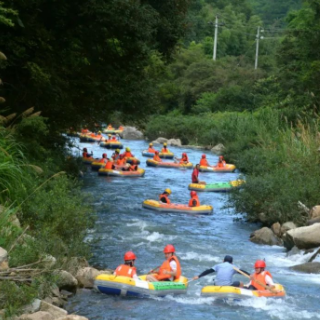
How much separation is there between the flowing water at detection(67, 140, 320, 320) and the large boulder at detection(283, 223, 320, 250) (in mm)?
383

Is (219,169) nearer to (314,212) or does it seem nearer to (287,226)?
(287,226)

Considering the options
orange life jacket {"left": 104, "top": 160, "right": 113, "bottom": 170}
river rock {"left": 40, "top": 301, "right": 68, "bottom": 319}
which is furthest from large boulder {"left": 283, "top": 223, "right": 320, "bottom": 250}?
orange life jacket {"left": 104, "top": 160, "right": 113, "bottom": 170}

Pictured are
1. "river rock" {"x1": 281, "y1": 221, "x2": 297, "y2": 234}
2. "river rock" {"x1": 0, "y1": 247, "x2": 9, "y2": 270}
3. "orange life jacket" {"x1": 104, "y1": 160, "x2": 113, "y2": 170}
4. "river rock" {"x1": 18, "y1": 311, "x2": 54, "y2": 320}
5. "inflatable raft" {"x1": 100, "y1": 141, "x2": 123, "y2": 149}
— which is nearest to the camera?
"river rock" {"x1": 0, "y1": 247, "x2": 9, "y2": 270}

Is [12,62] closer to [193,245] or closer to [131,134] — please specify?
[193,245]

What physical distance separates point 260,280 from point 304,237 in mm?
3428

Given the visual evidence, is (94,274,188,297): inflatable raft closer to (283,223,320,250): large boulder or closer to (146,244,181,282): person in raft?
(146,244,181,282): person in raft

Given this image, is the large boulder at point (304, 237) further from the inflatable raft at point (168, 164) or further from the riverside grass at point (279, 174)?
the inflatable raft at point (168, 164)

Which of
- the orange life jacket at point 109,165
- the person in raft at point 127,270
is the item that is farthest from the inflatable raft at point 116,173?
the person in raft at point 127,270

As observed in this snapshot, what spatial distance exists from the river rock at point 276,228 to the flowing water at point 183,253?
654 millimetres

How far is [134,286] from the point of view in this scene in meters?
12.1

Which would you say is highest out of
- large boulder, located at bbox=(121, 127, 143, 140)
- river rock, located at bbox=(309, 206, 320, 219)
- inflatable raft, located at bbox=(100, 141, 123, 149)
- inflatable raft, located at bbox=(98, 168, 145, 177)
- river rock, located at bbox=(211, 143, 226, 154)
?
river rock, located at bbox=(309, 206, 320, 219)

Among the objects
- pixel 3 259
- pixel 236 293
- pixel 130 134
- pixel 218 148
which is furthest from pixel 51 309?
pixel 130 134

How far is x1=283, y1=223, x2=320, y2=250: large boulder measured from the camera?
51.0 feet

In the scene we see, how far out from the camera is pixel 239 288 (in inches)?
482
